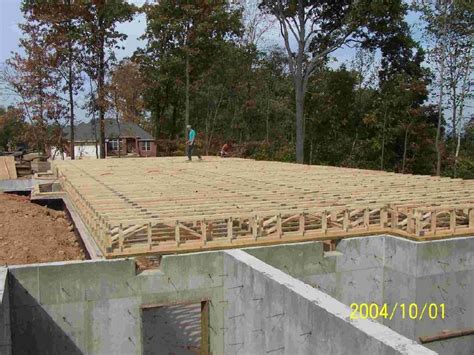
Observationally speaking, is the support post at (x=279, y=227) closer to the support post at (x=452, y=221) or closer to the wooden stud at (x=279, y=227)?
the wooden stud at (x=279, y=227)

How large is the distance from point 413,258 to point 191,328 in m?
5.31

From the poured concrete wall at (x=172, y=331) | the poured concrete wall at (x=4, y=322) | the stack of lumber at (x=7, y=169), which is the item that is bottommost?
the poured concrete wall at (x=172, y=331)

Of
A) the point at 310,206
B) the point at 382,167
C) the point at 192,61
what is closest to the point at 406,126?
the point at 382,167

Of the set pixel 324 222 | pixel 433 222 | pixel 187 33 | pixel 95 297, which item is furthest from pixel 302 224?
pixel 187 33

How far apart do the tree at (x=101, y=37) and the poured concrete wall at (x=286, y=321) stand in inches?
1162

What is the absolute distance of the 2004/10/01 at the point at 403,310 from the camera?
8.88 meters

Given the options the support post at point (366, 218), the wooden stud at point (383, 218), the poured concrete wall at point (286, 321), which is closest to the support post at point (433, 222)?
the wooden stud at point (383, 218)

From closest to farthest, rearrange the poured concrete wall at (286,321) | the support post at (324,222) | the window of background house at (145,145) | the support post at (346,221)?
the poured concrete wall at (286,321), the support post at (324,222), the support post at (346,221), the window of background house at (145,145)

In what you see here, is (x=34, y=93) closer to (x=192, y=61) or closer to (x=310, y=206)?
(x=192, y=61)

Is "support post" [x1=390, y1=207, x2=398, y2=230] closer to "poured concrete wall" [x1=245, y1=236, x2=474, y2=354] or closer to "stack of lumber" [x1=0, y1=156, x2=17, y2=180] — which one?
"poured concrete wall" [x1=245, y1=236, x2=474, y2=354]

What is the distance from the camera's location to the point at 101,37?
3541 cm

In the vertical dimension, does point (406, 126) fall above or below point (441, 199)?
above

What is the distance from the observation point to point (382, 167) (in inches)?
1288

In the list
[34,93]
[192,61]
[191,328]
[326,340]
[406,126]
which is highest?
[192,61]
